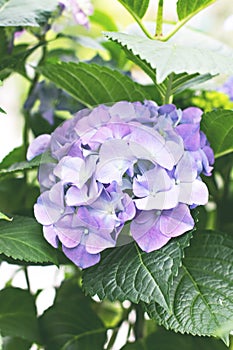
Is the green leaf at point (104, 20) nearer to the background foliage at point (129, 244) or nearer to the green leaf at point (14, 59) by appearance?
the background foliage at point (129, 244)

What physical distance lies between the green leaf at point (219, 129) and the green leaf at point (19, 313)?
0.26 meters

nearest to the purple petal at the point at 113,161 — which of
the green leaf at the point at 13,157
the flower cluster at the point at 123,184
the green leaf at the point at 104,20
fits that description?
the flower cluster at the point at 123,184

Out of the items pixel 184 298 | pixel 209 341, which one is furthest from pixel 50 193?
pixel 209 341

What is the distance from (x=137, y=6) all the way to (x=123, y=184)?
0.18 m

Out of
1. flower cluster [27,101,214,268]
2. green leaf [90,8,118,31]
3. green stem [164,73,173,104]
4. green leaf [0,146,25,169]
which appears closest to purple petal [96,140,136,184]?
flower cluster [27,101,214,268]

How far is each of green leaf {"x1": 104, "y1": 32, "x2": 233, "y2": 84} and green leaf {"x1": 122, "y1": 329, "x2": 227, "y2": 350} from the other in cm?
32

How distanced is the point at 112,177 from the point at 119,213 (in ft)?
0.09

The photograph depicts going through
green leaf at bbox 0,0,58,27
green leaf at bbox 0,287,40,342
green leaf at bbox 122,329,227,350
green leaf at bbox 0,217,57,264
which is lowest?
green leaf at bbox 122,329,227,350

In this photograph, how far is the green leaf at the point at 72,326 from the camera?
0.69 m

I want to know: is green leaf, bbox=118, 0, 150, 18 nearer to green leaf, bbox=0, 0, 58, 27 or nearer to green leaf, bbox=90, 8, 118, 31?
green leaf, bbox=0, 0, 58, 27

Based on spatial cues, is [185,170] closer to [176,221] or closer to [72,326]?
[176,221]

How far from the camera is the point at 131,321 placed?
0.78 meters

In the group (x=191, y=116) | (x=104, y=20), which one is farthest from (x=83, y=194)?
(x=104, y=20)

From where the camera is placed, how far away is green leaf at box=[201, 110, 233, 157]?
59 centimetres
